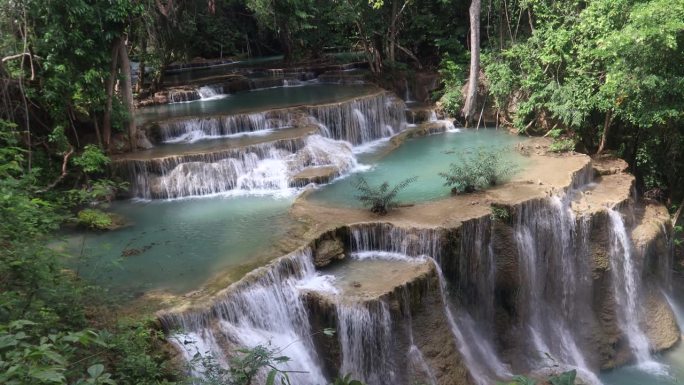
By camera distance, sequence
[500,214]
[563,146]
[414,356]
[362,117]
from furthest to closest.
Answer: [362,117], [563,146], [500,214], [414,356]

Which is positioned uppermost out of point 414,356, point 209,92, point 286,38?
point 286,38

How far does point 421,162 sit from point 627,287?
5092mm

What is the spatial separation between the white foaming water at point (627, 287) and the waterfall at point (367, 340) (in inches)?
202

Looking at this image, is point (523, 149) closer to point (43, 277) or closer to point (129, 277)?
point (129, 277)

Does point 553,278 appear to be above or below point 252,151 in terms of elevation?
below

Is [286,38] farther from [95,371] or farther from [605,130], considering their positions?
[95,371]

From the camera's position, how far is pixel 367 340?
719 centimetres

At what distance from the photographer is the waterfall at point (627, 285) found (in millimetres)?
9812

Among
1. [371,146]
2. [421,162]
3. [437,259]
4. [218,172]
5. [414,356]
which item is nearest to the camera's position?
[414,356]

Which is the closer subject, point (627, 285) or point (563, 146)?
point (627, 285)

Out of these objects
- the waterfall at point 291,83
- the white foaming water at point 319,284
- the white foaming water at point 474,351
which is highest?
the waterfall at point 291,83

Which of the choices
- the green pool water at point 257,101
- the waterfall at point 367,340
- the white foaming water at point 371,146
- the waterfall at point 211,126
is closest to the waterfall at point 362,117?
the white foaming water at point 371,146

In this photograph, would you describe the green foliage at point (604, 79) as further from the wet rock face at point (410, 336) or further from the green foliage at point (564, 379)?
the green foliage at point (564, 379)

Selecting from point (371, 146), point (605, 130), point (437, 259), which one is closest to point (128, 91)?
point (371, 146)
